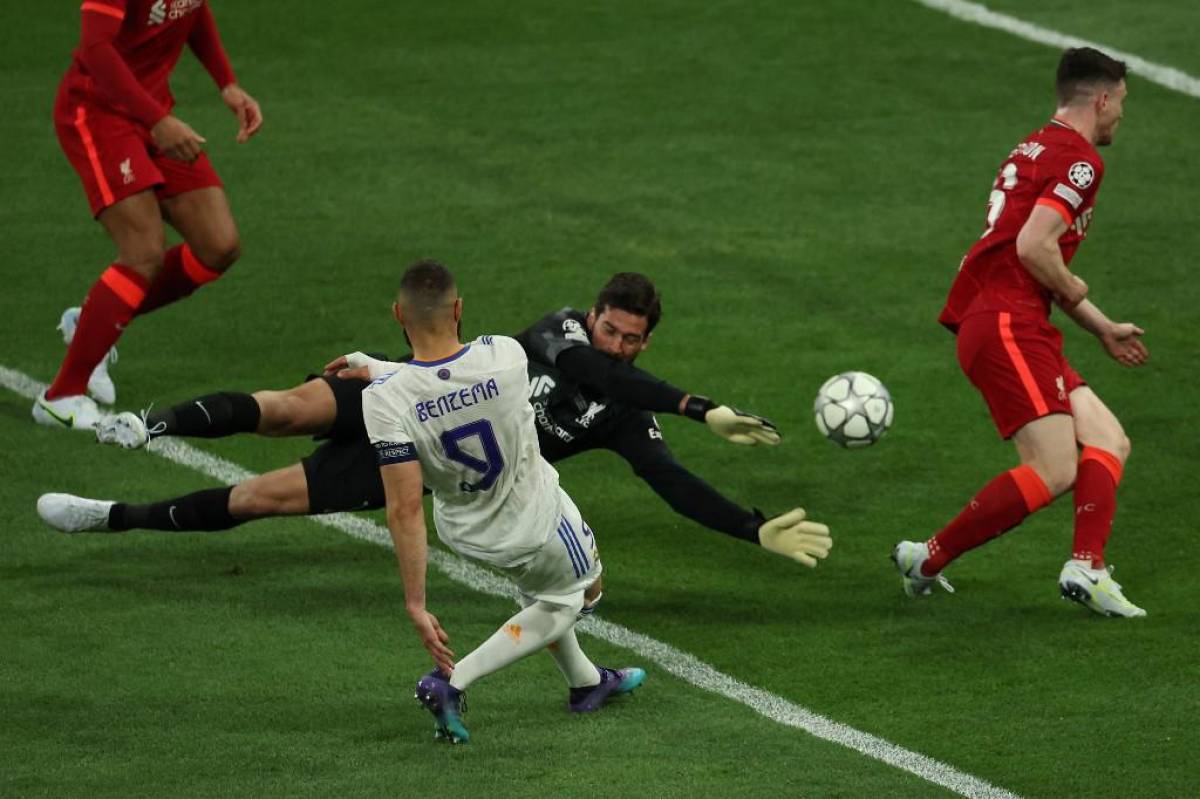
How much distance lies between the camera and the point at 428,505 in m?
8.93

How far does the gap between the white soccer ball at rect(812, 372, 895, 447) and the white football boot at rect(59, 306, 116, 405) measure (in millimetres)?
3530

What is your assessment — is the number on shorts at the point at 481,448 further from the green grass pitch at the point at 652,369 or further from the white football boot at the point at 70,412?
the white football boot at the point at 70,412

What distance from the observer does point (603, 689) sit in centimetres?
684

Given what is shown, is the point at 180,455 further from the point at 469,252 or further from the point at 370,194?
the point at 370,194

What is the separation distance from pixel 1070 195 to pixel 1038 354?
0.61m

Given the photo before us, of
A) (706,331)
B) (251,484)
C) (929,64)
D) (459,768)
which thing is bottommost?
(459,768)

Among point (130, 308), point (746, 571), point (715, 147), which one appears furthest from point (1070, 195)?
point (715, 147)

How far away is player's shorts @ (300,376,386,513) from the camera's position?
762cm

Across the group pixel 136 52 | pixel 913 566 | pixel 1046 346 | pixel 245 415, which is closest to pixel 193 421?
pixel 245 415

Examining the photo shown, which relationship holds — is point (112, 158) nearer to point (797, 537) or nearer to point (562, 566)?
point (562, 566)

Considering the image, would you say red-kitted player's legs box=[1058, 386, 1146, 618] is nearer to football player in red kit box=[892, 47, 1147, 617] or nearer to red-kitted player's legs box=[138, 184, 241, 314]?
football player in red kit box=[892, 47, 1147, 617]

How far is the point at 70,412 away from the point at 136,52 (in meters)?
1.67

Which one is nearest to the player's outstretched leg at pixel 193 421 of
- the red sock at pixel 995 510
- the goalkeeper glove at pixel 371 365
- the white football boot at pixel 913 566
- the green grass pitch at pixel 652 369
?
the green grass pitch at pixel 652 369

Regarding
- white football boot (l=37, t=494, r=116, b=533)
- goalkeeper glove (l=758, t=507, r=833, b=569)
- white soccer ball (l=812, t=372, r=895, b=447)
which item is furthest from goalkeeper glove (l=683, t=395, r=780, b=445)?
white football boot (l=37, t=494, r=116, b=533)
